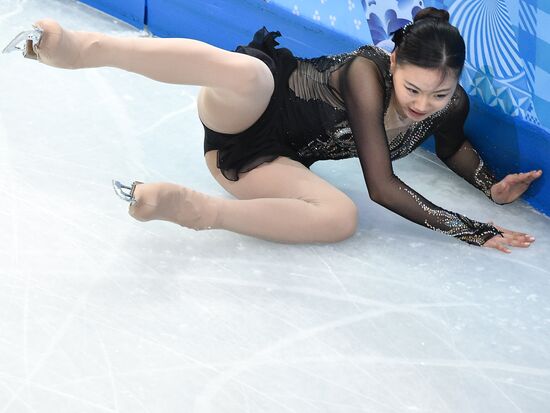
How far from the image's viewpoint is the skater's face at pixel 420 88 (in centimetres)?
185

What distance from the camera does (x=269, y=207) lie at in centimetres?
192

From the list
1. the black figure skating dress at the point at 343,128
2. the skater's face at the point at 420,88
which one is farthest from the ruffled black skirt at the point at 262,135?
the skater's face at the point at 420,88

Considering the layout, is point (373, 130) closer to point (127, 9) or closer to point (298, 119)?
point (298, 119)

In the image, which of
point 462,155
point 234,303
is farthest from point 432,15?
point 234,303

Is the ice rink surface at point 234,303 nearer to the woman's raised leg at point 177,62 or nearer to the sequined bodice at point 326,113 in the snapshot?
the sequined bodice at point 326,113

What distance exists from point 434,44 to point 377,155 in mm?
249

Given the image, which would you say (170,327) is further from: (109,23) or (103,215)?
(109,23)

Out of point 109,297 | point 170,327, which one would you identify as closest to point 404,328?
point 170,327

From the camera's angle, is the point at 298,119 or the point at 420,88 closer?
the point at 420,88

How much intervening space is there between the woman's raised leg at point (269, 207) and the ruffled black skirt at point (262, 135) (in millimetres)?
23

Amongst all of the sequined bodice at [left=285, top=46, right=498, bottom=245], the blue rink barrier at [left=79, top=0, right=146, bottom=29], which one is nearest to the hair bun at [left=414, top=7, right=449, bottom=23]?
the sequined bodice at [left=285, top=46, right=498, bottom=245]

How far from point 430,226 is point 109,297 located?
675 millimetres

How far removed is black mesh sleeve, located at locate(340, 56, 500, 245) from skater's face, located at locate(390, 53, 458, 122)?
5 cm

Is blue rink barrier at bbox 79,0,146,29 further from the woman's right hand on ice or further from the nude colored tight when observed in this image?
the woman's right hand on ice
